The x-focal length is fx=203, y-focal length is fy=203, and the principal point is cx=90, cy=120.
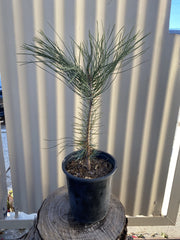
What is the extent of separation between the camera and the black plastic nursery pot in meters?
0.83

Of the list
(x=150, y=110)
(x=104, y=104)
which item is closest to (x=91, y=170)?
(x=104, y=104)

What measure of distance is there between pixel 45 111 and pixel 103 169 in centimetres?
49

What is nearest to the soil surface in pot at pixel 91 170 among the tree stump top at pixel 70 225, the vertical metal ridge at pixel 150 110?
the tree stump top at pixel 70 225

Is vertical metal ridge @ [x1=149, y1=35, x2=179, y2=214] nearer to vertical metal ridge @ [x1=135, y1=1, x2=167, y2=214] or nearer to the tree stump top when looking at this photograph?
vertical metal ridge @ [x1=135, y1=1, x2=167, y2=214]

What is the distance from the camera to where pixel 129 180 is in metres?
1.34

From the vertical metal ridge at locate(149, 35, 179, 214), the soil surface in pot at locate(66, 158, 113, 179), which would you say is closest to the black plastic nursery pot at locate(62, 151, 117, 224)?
the soil surface in pot at locate(66, 158, 113, 179)

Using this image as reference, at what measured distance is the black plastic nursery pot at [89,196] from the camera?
2.73 feet

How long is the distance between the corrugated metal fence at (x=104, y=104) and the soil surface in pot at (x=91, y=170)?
0.29 meters

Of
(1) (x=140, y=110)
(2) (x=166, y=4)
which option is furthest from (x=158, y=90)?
(2) (x=166, y=4)

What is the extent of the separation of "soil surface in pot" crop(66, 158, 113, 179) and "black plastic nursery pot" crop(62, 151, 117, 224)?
3cm

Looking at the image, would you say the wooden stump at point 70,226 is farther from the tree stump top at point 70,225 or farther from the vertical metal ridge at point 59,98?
the vertical metal ridge at point 59,98

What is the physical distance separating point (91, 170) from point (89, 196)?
0.12 m

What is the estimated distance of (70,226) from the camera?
3.01ft

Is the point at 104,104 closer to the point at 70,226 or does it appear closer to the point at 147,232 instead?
the point at 70,226
